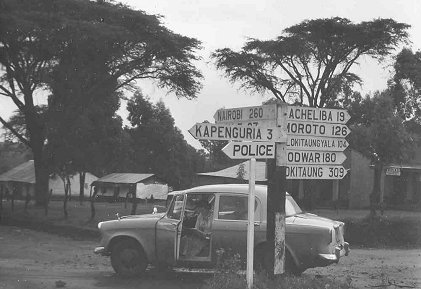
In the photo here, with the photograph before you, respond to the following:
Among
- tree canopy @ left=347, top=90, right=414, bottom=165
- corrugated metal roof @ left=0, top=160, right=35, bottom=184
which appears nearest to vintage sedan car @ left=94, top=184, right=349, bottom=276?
tree canopy @ left=347, top=90, right=414, bottom=165

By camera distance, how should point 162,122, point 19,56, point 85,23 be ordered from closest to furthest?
point 85,23
point 19,56
point 162,122

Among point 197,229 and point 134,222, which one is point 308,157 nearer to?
point 197,229

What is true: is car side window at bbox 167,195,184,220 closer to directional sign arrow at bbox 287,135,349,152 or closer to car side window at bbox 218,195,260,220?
car side window at bbox 218,195,260,220

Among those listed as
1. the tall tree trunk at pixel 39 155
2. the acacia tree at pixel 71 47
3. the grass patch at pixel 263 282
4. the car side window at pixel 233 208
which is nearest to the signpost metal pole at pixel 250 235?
the grass patch at pixel 263 282

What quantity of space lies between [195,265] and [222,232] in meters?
0.70

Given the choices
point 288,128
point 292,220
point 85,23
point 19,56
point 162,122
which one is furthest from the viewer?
point 162,122

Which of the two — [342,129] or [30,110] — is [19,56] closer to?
[30,110]

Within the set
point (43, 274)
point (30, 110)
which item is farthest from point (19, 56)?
point (43, 274)

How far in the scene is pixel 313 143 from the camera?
7.57 meters

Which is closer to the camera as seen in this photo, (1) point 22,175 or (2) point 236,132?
(2) point 236,132

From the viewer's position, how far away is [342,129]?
7809mm

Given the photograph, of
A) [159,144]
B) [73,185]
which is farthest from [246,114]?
[73,185]

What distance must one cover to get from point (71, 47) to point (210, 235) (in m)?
23.9

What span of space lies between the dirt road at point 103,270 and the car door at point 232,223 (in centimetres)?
84
